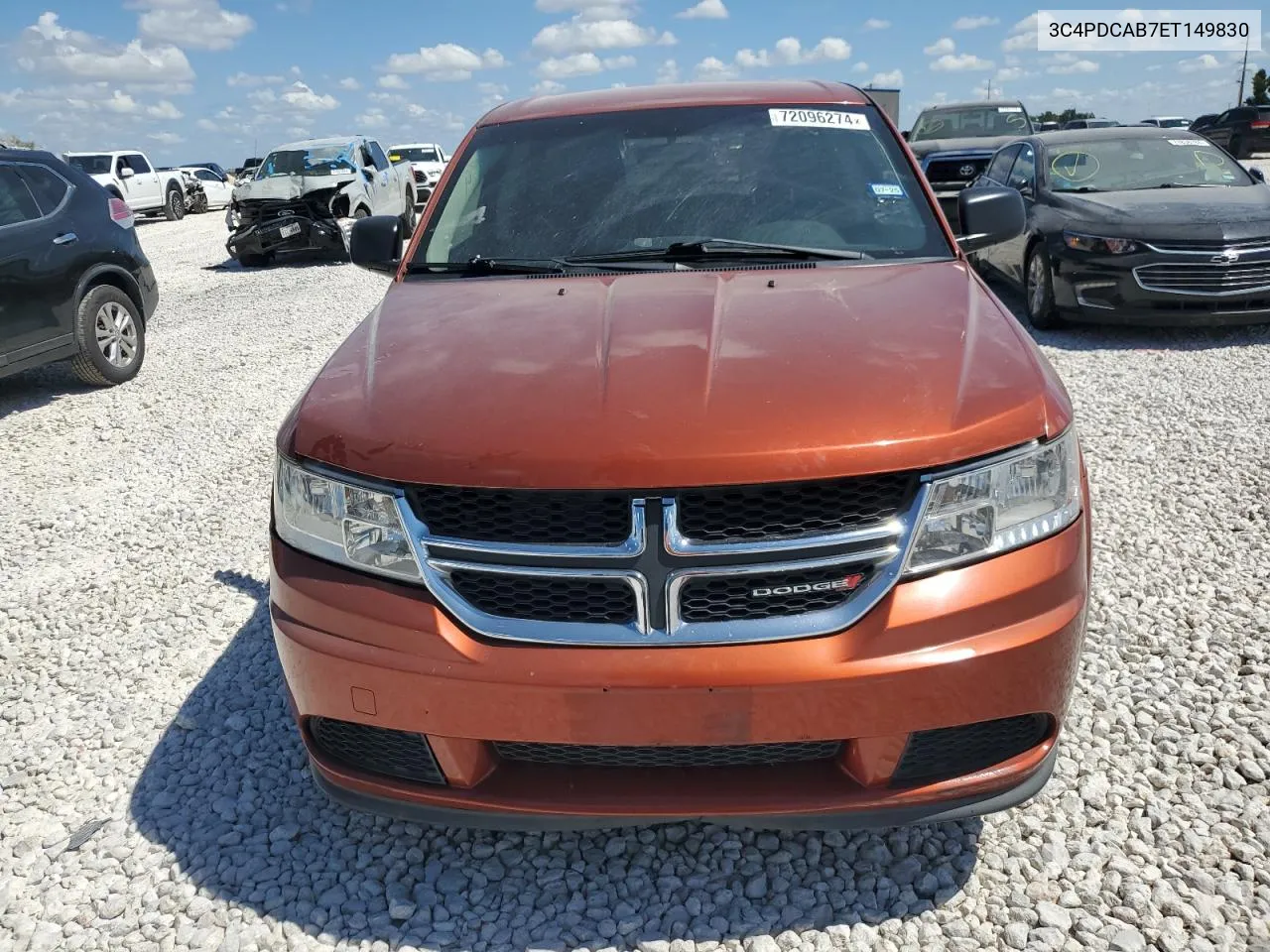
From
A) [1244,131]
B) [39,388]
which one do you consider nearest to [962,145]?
[39,388]

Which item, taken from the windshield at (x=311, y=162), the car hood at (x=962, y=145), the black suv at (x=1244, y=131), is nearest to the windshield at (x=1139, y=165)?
the car hood at (x=962, y=145)

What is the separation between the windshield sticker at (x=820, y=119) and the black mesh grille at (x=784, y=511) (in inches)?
75.3

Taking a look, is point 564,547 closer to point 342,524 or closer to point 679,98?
point 342,524

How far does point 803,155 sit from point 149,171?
85.9 ft

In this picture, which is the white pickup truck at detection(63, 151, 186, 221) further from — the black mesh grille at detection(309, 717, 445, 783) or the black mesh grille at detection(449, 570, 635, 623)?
the black mesh grille at detection(449, 570, 635, 623)

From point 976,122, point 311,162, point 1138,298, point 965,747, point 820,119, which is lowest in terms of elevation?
point 1138,298

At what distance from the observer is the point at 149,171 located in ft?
82.1

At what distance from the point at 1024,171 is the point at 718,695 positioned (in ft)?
27.3

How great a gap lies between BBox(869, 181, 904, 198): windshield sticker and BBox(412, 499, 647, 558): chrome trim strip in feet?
5.75

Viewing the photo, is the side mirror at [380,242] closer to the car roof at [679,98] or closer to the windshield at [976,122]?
the car roof at [679,98]

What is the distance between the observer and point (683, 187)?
3.17 meters

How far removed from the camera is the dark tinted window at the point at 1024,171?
8.51 metres

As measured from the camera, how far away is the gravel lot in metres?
2.17

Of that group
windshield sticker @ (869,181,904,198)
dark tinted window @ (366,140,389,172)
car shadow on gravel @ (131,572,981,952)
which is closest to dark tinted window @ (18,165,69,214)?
car shadow on gravel @ (131,572,981,952)
